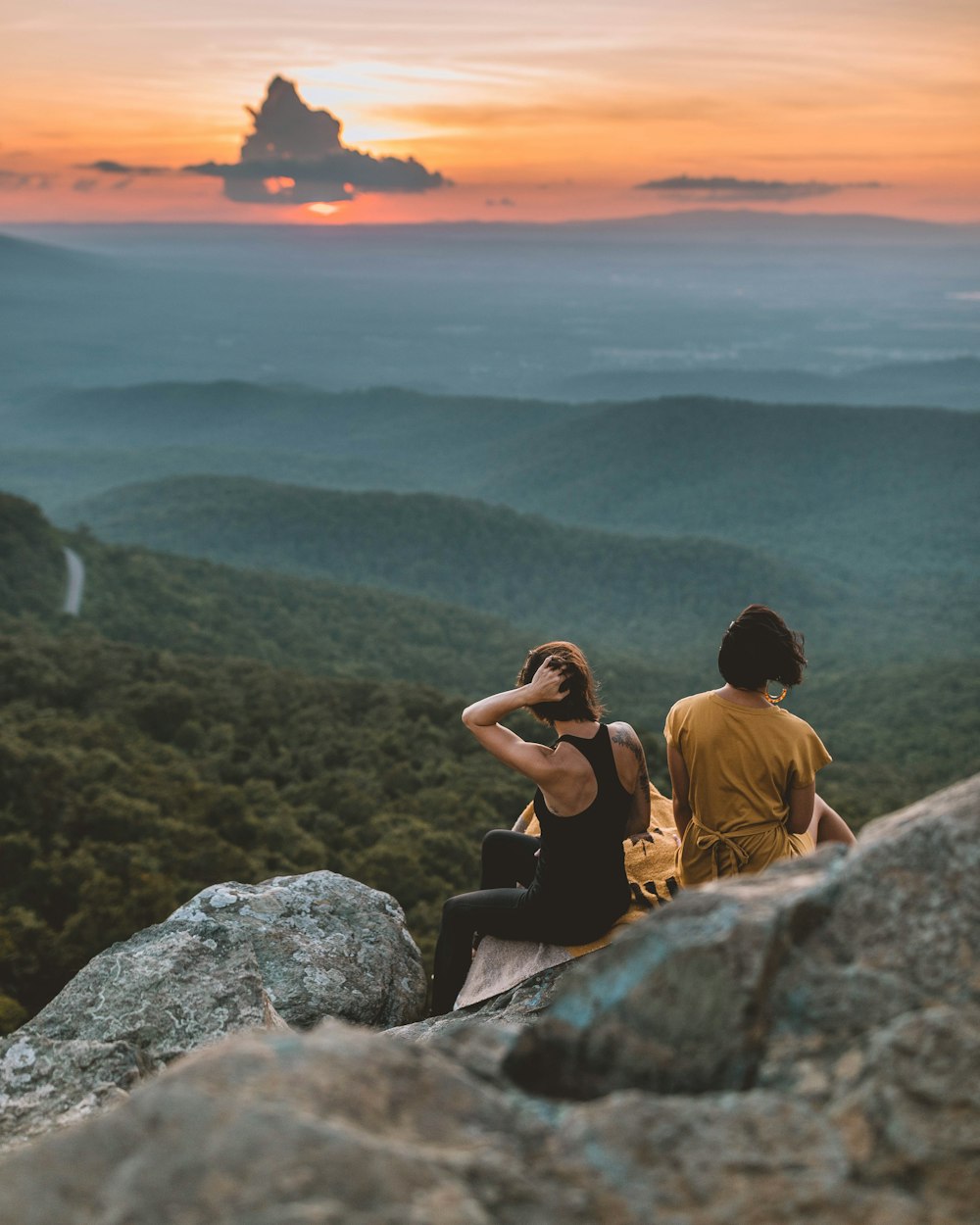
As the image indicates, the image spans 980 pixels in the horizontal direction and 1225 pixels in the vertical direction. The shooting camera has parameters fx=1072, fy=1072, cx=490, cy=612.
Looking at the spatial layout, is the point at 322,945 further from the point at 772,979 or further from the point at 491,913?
the point at 772,979

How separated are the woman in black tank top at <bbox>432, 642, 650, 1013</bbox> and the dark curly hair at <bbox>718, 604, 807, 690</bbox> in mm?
743

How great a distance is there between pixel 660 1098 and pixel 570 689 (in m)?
3.10

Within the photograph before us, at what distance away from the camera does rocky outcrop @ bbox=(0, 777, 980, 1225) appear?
2664 millimetres

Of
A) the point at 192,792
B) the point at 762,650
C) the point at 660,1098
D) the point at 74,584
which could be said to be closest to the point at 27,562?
the point at 74,584

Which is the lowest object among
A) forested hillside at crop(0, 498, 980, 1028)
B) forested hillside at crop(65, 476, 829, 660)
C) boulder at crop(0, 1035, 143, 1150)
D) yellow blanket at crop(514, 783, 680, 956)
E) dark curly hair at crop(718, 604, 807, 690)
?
forested hillside at crop(65, 476, 829, 660)

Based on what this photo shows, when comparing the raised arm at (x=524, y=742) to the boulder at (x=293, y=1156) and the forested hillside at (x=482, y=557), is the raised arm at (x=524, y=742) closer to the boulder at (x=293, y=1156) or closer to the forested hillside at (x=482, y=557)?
the boulder at (x=293, y=1156)

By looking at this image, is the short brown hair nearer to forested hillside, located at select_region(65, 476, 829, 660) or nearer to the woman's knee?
the woman's knee

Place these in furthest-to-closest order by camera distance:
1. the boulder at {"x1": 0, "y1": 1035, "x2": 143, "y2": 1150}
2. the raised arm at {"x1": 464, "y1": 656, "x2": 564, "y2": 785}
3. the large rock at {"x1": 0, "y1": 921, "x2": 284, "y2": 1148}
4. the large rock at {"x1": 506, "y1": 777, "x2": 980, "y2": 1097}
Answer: the raised arm at {"x1": 464, "y1": 656, "x2": 564, "y2": 785}, the large rock at {"x1": 0, "y1": 921, "x2": 284, "y2": 1148}, the boulder at {"x1": 0, "y1": 1035, "x2": 143, "y2": 1150}, the large rock at {"x1": 506, "y1": 777, "x2": 980, "y2": 1097}

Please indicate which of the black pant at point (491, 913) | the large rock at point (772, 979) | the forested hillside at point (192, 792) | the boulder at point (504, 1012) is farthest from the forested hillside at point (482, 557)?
the large rock at point (772, 979)

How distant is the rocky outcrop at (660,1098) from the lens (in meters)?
2.66

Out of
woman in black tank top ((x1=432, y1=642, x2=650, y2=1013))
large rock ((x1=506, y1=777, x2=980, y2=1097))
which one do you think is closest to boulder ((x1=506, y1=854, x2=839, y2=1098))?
large rock ((x1=506, y1=777, x2=980, y2=1097))

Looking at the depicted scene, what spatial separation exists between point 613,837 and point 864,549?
193140mm

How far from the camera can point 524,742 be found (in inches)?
233

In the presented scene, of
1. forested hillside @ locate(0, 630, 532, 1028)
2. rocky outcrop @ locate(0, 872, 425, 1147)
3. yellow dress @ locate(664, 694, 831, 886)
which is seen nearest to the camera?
rocky outcrop @ locate(0, 872, 425, 1147)
